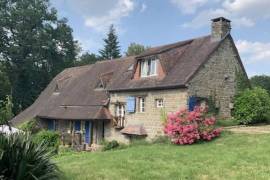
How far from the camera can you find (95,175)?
553 inches

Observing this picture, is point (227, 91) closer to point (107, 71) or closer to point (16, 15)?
point (107, 71)

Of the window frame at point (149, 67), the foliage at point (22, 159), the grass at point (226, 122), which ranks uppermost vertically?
the window frame at point (149, 67)

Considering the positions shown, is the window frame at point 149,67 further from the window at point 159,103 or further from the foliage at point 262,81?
the foliage at point 262,81

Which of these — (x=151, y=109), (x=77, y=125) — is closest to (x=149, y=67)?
(x=151, y=109)

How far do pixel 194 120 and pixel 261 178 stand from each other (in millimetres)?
10157

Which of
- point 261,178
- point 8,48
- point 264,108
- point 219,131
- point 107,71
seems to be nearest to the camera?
point 261,178

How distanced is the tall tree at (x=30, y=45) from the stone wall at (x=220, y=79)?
35.4 m

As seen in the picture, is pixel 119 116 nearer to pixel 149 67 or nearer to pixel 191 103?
pixel 149 67

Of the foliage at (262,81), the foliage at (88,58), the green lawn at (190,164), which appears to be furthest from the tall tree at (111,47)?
the green lawn at (190,164)

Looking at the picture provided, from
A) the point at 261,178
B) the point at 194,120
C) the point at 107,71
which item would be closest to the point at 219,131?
the point at 194,120

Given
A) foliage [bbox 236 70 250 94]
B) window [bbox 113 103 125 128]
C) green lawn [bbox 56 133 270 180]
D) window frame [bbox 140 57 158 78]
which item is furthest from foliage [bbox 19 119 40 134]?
green lawn [bbox 56 133 270 180]

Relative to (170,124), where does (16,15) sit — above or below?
above

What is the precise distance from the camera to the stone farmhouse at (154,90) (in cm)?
2658

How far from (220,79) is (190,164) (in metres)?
13.9
